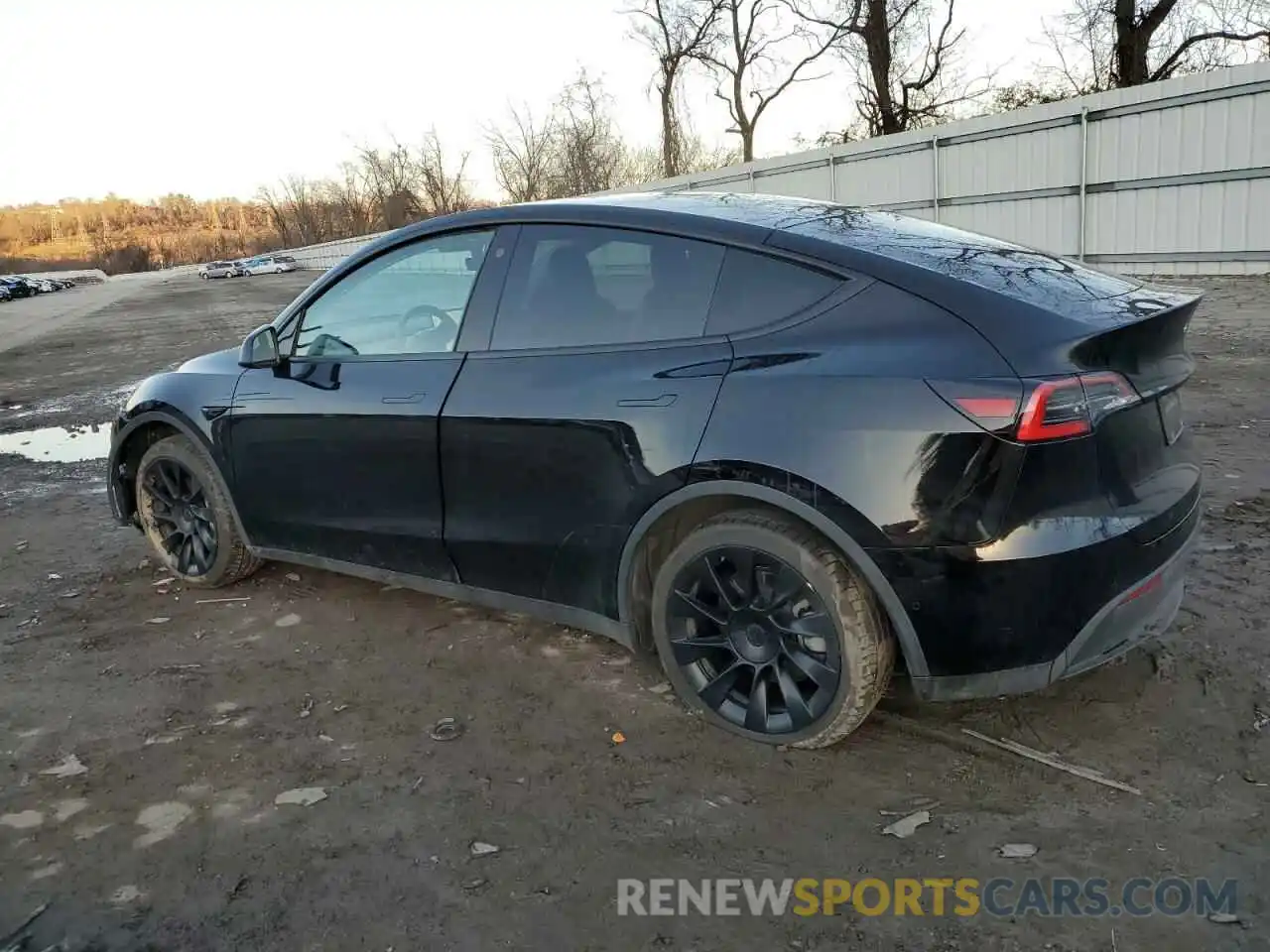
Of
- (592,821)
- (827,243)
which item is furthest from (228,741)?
(827,243)

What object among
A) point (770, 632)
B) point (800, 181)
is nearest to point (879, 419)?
point (770, 632)

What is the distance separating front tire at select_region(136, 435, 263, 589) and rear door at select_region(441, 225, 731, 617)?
147 cm

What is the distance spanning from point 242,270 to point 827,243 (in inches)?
2875

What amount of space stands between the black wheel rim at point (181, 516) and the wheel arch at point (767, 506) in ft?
7.55

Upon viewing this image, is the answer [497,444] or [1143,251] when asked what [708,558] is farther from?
[1143,251]

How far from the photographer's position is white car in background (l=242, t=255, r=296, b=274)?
6812 cm

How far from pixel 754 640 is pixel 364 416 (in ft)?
5.67

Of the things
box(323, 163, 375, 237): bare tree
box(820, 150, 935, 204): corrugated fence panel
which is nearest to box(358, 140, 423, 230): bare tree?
box(323, 163, 375, 237): bare tree

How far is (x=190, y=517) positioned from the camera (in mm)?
4547

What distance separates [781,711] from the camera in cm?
289

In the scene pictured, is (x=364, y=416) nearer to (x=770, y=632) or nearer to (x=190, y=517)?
(x=190, y=517)

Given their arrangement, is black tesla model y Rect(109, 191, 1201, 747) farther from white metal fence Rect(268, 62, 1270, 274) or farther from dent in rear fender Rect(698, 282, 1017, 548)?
white metal fence Rect(268, 62, 1270, 274)

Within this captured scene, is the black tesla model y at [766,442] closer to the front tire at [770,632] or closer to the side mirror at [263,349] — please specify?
the front tire at [770,632]

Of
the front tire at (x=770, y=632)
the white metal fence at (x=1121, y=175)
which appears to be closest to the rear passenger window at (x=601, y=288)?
the front tire at (x=770, y=632)
